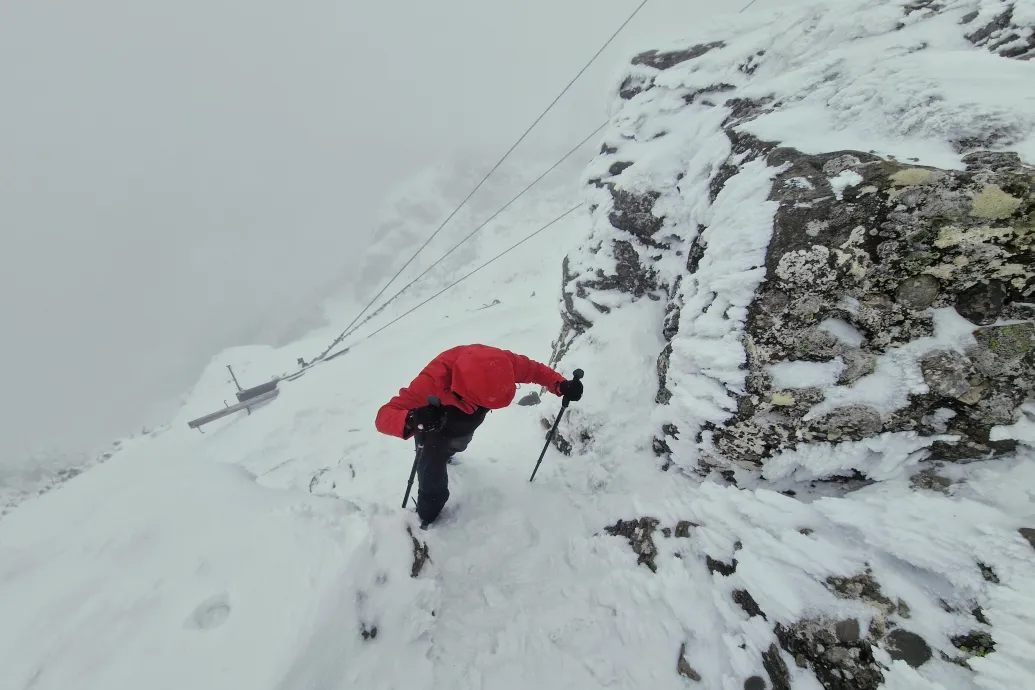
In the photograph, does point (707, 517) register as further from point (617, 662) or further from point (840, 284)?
point (840, 284)

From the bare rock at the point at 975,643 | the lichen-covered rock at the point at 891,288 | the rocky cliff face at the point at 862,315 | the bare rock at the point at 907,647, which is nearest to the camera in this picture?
the bare rock at the point at 975,643

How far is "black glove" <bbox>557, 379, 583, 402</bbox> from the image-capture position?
17.7 feet

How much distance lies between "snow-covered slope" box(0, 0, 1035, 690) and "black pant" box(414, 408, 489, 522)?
0.36 m

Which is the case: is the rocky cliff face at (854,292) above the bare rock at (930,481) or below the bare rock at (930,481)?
above

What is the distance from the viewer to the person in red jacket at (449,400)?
4.48 metres

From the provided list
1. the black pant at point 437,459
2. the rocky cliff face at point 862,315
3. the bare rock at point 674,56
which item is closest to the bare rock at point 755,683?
the rocky cliff face at point 862,315

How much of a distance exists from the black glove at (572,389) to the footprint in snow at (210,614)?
3960mm

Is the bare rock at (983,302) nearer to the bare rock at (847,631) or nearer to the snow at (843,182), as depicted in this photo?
the snow at (843,182)

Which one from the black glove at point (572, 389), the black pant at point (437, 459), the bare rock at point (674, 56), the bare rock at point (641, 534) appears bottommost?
the bare rock at point (641, 534)

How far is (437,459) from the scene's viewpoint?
200 inches

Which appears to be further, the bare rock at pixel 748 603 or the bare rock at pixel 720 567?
the bare rock at pixel 720 567

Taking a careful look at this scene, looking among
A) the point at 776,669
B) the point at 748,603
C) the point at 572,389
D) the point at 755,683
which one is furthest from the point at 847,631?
the point at 572,389

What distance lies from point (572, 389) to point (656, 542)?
6.48 ft

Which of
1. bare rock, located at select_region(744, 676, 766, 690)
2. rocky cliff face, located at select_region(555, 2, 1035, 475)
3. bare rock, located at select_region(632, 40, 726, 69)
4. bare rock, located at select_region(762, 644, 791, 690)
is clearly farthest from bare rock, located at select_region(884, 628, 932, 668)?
bare rock, located at select_region(632, 40, 726, 69)
